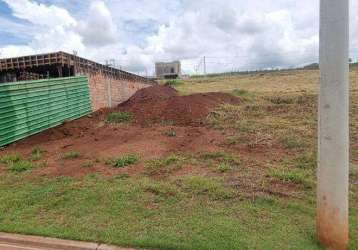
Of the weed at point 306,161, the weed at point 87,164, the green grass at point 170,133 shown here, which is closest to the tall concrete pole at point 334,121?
the weed at point 306,161

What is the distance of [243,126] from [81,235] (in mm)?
6916

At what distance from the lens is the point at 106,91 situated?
1583 centimetres

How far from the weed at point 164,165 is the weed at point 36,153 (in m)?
2.45

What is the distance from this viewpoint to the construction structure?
11847 mm

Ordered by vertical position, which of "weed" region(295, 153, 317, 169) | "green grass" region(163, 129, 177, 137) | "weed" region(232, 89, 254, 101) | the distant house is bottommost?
"weed" region(295, 153, 317, 169)

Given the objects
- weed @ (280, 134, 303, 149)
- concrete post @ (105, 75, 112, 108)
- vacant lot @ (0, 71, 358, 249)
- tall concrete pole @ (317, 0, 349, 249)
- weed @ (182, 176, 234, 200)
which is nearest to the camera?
tall concrete pole @ (317, 0, 349, 249)

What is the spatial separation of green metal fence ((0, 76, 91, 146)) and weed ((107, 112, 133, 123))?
1.33m

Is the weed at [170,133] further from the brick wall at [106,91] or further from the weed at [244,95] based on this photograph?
the weed at [244,95]

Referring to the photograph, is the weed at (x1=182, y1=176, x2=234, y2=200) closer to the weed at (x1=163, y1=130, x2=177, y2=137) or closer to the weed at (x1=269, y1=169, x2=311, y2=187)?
the weed at (x1=269, y1=169, x2=311, y2=187)

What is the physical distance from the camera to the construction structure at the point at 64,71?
1185cm

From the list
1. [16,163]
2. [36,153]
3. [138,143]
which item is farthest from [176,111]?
[16,163]

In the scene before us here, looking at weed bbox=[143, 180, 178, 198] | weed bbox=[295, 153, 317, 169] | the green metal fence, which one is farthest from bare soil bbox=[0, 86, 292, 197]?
weed bbox=[143, 180, 178, 198]

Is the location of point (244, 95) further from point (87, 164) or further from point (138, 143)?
point (87, 164)

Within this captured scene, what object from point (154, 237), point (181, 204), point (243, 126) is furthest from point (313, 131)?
point (154, 237)
